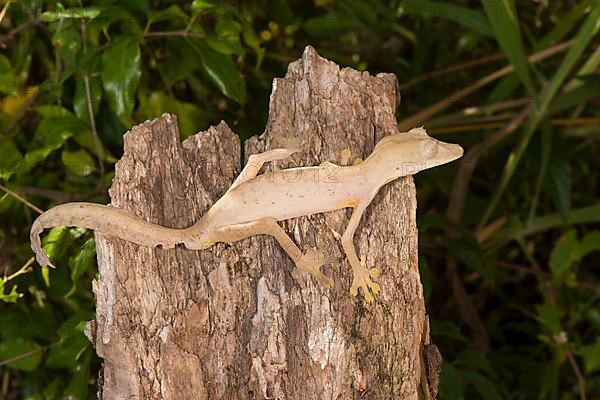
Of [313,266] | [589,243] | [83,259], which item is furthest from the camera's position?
[589,243]

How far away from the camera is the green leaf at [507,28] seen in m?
3.46

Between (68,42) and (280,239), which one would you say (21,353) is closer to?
(68,42)

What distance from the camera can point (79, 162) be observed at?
333cm

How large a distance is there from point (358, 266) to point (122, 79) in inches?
50.1

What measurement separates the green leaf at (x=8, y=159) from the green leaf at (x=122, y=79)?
1.72 feet

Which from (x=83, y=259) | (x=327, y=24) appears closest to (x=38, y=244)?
(x=83, y=259)

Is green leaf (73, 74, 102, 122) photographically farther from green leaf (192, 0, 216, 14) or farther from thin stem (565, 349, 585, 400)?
thin stem (565, 349, 585, 400)

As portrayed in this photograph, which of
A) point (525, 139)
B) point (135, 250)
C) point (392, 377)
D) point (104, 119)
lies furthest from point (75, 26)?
point (525, 139)

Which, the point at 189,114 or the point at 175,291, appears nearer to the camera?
the point at 175,291

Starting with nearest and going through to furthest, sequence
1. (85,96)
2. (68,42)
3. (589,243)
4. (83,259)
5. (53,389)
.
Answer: (83,259) → (68,42) → (85,96) → (53,389) → (589,243)

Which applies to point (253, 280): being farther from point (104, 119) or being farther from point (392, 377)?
point (104, 119)

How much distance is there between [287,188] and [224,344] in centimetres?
53

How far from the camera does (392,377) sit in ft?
7.73

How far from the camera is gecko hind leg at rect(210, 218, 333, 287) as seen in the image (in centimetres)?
227
